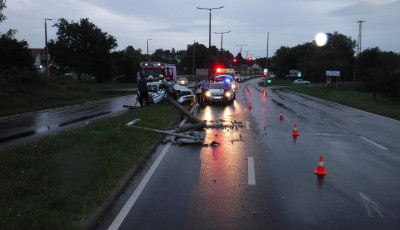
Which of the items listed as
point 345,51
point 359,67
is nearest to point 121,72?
point 359,67

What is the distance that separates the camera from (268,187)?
23.0 feet

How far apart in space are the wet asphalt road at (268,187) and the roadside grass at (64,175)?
466 millimetres

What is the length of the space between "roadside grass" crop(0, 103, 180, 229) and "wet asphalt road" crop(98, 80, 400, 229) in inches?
18.4

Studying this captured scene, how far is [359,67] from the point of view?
96562 mm

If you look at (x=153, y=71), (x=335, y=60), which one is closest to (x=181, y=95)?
(x=153, y=71)

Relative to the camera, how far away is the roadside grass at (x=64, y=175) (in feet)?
16.1

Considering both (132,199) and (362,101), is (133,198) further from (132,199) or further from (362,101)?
(362,101)

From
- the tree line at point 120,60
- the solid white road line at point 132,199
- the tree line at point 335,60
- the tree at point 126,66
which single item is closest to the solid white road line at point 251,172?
the solid white road line at point 132,199

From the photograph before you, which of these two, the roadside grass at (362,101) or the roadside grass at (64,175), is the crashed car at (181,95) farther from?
the roadside grass at (64,175)

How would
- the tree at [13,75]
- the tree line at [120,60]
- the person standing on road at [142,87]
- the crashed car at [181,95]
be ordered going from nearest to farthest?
the person standing on road at [142,87] → the crashed car at [181,95] → the tree at [13,75] → the tree line at [120,60]

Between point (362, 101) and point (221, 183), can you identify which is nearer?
point (221, 183)

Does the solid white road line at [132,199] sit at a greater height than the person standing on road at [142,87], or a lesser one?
lesser

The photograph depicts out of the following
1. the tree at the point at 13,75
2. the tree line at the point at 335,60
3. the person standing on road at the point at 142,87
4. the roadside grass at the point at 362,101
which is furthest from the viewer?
the tree line at the point at 335,60

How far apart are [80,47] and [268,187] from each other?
64.5 meters
